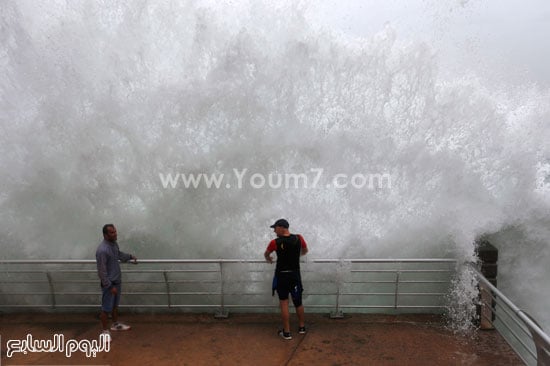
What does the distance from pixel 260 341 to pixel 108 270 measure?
7.73 ft

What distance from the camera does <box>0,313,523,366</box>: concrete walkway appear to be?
517cm

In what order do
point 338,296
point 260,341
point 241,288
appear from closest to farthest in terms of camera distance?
point 260,341 < point 338,296 < point 241,288

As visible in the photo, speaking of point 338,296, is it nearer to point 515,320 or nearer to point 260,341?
point 260,341

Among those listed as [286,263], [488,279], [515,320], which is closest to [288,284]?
[286,263]

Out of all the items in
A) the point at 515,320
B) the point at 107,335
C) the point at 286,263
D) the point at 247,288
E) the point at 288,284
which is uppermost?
the point at 286,263

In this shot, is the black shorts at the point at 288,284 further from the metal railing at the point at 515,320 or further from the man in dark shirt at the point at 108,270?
the metal railing at the point at 515,320

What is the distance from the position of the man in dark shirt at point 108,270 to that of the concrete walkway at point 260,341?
479mm

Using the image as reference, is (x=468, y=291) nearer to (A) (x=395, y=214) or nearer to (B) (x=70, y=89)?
(A) (x=395, y=214)

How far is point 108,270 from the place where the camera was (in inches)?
222

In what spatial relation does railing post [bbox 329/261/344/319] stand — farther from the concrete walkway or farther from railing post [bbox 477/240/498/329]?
railing post [bbox 477/240/498/329]

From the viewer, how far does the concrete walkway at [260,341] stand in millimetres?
5172

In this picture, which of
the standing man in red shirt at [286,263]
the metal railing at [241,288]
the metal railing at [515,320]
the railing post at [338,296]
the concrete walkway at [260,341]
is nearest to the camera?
the metal railing at [515,320]

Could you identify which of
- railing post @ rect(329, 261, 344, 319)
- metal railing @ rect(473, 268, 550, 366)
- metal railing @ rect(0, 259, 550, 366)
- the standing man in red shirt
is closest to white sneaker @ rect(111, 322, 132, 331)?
metal railing @ rect(0, 259, 550, 366)

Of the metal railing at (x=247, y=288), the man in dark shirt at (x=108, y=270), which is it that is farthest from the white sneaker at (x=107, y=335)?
the metal railing at (x=247, y=288)
